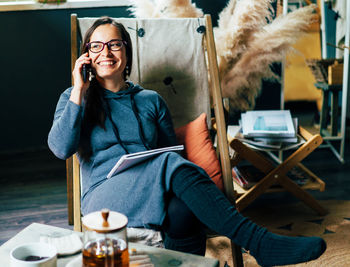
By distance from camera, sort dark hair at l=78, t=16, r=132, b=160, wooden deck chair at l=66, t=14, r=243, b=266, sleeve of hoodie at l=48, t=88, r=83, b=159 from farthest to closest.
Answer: wooden deck chair at l=66, t=14, r=243, b=266, dark hair at l=78, t=16, r=132, b=160, sleeve of hoodie at l=48, t=88, r=83, b=159

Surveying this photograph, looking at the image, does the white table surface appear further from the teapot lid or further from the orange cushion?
the orange cushion

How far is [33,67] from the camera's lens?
3236 millimetres

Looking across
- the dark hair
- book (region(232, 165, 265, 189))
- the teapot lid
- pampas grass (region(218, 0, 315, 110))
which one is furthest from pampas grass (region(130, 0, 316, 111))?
the teapot lid

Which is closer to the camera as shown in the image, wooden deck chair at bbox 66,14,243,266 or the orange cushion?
the orange cushion

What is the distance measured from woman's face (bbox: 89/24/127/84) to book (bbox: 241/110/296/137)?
0.81 m

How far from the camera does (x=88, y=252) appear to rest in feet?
3.10

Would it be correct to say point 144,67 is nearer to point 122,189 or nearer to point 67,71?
point 122,189

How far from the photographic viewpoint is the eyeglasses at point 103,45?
5.30 ft

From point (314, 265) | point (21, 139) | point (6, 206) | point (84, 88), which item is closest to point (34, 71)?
point (21, 139)

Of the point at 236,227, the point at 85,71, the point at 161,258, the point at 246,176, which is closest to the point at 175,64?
the point at 85,71

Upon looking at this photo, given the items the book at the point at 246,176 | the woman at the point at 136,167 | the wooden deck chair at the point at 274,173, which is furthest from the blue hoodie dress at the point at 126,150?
the book at the point at 246,176

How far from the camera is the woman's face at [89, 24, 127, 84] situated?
63.4 inches

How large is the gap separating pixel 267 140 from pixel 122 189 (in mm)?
957

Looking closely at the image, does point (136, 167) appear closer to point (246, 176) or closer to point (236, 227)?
point (236, 227)
